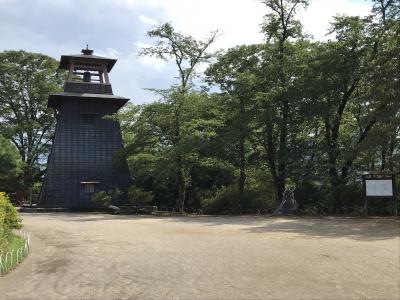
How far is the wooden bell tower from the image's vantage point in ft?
88.0

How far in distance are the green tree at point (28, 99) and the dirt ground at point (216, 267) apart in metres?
26.5

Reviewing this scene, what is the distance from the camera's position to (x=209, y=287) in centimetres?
637

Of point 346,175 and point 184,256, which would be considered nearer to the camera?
point 184,256

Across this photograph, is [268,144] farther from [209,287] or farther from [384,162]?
[209,287]

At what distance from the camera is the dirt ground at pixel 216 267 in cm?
618

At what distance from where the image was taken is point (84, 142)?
27.7m

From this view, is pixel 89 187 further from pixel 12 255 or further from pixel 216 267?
pixel 216 267

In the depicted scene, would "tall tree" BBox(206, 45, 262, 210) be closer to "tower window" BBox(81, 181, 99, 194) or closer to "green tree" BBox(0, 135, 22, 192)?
"tower window" BBox(81, 181, 99, 194)

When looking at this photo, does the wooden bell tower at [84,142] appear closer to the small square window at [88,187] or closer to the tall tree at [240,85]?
the small square window at [88,187]

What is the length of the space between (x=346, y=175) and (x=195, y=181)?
8.97 metres

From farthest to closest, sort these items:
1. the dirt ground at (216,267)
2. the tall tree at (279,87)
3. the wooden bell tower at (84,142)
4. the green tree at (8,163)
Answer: the green tree at (8,163) → the wooden bell tower at (84,142) → the tall tree at (279,87) → the dirt ground at (216,267)

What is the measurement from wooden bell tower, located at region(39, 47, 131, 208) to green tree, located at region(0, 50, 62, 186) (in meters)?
8.46

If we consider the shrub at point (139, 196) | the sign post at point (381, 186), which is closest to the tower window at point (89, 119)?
the shrub at point (139, 196)

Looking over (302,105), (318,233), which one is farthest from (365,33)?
(318,233)
